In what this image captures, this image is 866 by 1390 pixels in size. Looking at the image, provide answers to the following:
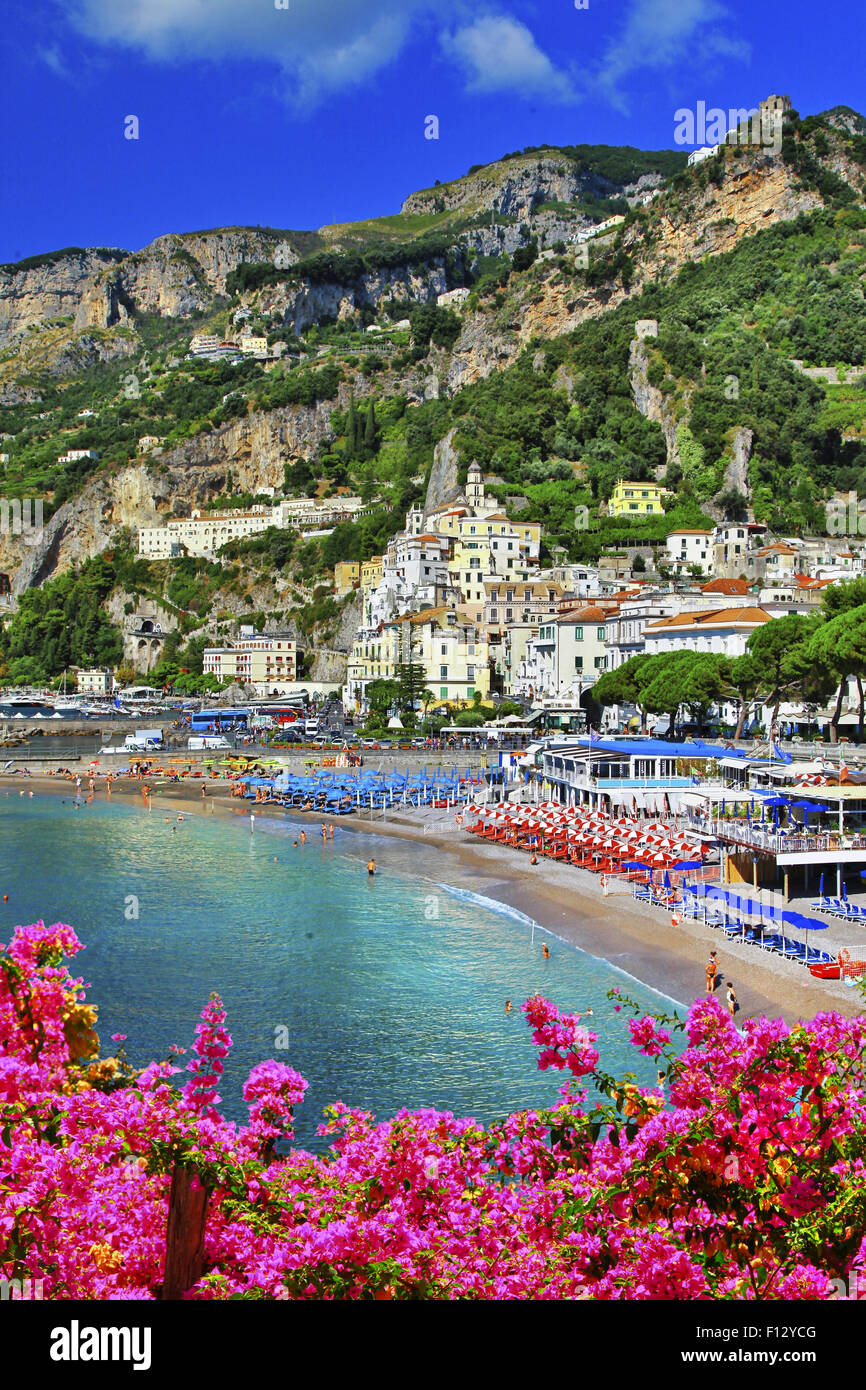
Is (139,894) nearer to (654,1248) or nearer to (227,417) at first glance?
(654,1248)

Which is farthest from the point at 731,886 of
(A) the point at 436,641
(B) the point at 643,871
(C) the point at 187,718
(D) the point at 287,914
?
(C) the point at 187,718

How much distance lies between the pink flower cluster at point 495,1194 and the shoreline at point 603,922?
39.2 ft

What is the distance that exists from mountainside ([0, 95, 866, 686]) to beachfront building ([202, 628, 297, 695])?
795 centimetres

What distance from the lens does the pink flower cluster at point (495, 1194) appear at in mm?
6086

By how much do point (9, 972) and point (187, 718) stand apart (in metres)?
89.5

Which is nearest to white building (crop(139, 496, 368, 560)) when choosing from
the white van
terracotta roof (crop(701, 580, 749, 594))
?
the white van

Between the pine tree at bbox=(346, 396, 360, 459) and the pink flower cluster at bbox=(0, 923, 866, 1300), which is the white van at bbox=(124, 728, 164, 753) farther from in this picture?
the pink flower cluster at bbox=(0, 923, 866, 1300)

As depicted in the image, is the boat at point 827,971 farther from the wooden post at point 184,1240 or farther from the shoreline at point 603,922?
the wooden post at point 184,1240

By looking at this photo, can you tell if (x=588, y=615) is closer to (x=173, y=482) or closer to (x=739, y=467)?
(x=739, y=467)

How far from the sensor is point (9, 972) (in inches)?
361

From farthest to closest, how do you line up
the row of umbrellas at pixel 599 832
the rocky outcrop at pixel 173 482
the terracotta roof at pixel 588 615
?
1. the rocky outcrop at pixel 173 482
2. the terracotta roof at pixel 588 615
3. the row of umbrellas at pixel 599 832

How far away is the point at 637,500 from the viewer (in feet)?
329

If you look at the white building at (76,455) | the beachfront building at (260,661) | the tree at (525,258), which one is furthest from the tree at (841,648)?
the white building at (76,455)

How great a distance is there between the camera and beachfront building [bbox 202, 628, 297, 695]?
110 metres
